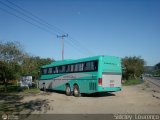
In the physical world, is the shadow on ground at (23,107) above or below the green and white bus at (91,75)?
below

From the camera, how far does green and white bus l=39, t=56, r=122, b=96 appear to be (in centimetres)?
1856

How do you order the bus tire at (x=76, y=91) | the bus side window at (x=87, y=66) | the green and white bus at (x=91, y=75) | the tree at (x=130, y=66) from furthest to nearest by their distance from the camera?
the tree at (x=130, y=66) → the bus tire at (x=76, y=91) → the bus side window at (x=87, y=66) → the green and white bus at (x=91, y=75)

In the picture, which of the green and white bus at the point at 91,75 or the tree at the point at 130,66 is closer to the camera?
the green and white bus at the point at 91,75

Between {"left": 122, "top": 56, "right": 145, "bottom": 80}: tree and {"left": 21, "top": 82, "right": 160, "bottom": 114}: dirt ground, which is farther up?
{"left": 122, "top": 56, "right": 145, "bottom": 80}: tree

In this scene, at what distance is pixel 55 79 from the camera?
1019 inches

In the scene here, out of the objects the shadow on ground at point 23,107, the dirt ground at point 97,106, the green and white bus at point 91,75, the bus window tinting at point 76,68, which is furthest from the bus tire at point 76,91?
the shadow on ground at point 23,107

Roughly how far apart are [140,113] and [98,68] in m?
7.66

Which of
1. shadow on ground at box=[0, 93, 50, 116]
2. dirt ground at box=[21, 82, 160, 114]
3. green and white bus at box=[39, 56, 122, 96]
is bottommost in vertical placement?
shadow on ground at box=[0, 93, 50, 116]

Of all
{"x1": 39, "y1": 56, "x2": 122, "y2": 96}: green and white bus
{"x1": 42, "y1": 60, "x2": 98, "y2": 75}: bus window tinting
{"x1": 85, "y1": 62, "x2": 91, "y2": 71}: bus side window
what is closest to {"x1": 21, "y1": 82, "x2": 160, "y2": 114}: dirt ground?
{"x1": 39, "y1": 56, "x2": 122, "y2": 96}: green and white bus

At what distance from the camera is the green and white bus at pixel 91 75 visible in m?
18.6

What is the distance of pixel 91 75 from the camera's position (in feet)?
62.8

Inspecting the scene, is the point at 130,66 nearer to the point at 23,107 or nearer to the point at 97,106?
the point at 97,106

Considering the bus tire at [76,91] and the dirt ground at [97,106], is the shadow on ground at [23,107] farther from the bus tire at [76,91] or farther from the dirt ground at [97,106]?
the bus tire at [76,91]

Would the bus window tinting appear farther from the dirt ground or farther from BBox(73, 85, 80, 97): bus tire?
the dirt ground
